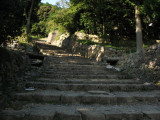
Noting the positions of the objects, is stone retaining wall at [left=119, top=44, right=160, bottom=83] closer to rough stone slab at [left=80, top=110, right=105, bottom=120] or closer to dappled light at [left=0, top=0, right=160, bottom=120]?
dappled light at [left=0, top=0, right=160, bottom=120]

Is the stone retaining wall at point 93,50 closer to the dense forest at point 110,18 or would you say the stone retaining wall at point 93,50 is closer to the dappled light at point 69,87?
the dense forest at point 110,18

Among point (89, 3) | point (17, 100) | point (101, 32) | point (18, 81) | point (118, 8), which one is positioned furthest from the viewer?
point (101, 32)

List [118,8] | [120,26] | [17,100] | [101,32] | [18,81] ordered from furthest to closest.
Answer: [120,26]
[101,32]
[118,8]
[18,81]
[17,100]

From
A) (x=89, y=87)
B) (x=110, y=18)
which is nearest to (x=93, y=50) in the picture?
(x=110, y=18)

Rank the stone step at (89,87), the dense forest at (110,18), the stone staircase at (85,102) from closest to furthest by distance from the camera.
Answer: the stone staircase at (85,102)
the stone step at (89,87)
the dense forest at (110,18)

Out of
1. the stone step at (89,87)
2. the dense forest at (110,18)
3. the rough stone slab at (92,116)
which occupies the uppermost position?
the dense forest at (110,18)

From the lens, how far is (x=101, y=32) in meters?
14.1

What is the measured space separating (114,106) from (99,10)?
11103 mm

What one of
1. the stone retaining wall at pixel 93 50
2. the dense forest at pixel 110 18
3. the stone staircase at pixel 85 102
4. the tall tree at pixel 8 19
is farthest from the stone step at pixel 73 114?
the stone retaining wall at pixel 93 50

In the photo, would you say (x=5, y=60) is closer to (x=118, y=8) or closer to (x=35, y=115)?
(x=35, y=115)

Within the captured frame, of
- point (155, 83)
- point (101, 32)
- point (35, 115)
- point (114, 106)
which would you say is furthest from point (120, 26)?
point (35, 115)

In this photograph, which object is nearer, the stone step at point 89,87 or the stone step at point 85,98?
the stone step at point 85,98

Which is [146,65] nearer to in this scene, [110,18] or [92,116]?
[92,116]

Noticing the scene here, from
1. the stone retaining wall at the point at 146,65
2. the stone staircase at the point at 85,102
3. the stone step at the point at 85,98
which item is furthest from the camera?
the stone retaining wall at the point at 146,65
